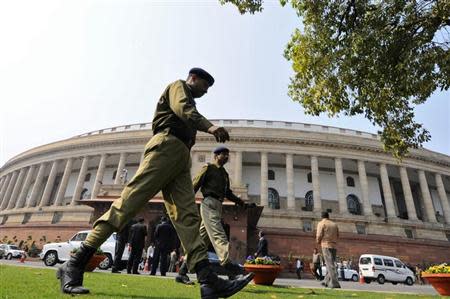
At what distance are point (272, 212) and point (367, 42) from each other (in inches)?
1119

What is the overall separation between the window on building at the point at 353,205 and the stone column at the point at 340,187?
11.0ft

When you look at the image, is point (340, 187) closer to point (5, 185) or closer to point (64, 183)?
point (64, 183)

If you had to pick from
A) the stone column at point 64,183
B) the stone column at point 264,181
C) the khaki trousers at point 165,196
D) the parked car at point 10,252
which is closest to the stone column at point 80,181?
the stone column at point 64,183

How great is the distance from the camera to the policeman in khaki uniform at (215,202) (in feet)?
16.1

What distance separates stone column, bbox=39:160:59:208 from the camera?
142 feet

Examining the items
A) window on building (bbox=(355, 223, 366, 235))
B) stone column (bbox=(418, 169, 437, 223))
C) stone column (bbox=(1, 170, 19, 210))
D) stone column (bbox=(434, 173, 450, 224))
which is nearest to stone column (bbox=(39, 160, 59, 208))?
stone column (bbox=(1, 170, 19, 210))

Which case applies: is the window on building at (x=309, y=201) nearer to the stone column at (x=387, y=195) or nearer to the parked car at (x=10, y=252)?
the stone column at (x=387, y=195)

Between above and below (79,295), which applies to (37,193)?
above

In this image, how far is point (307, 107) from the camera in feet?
33.2

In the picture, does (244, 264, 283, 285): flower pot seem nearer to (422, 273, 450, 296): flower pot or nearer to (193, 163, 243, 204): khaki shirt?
(193, 163, 243, 204): khaki shirt

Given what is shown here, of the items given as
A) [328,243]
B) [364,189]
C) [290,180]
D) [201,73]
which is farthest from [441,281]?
[364,189]

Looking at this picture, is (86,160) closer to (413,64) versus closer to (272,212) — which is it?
(272,212)

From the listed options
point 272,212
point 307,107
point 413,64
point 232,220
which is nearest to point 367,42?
point 413,64

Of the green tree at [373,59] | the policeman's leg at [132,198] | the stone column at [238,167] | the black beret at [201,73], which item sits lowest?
the policeman's leg at [132,198]
